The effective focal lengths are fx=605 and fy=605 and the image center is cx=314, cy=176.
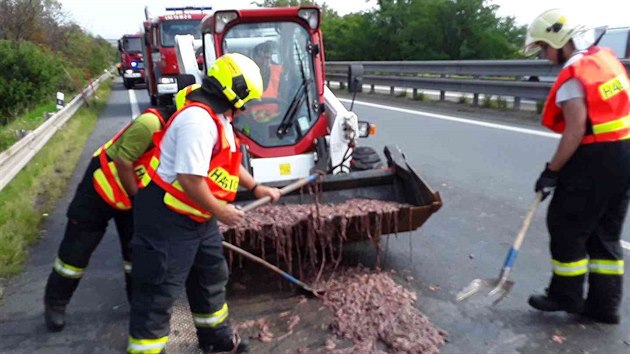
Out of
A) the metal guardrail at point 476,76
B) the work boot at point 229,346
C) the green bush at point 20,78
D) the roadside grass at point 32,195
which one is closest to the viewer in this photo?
the work boot at point 229,346

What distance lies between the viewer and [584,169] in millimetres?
3623

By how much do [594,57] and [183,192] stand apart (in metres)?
2.48

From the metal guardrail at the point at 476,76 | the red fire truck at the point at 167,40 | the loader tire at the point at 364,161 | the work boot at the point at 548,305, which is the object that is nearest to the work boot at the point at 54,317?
the loader tire at the point at 364,161

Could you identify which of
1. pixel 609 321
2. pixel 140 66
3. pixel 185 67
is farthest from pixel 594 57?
pixel 140 66

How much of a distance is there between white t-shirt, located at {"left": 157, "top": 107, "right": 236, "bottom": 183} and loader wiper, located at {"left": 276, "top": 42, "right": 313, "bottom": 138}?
2966 millimetres

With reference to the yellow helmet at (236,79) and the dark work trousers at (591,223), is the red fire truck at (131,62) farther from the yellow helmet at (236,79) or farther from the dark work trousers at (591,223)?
the dark work trousers at (591,223)

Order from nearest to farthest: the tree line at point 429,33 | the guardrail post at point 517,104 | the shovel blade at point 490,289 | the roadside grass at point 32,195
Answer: the shovel blade at point 490,289
the roadside grass at point 32,195
the guardrail post at point 517,104
the tree line at point 429,33

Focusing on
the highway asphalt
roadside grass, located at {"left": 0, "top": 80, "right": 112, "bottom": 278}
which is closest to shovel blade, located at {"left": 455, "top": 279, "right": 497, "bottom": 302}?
the highway asphalt

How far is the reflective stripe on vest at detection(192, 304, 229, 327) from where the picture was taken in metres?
3.49

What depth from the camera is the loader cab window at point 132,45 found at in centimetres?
2894

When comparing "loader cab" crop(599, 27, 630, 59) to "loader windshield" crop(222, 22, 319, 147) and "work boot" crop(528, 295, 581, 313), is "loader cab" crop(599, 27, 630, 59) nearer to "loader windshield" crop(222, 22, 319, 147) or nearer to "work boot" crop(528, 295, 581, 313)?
"loader windshield" crop(222, 22, 319, 147)

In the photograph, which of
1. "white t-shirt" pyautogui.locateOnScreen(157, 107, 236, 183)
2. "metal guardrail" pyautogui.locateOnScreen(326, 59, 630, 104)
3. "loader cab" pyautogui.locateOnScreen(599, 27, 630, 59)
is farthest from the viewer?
"loader cab" pyautogui.locateOnScreen(599, 27, 630, 59)

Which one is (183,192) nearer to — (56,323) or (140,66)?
(56,323)

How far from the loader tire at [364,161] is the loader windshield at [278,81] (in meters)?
0.63
